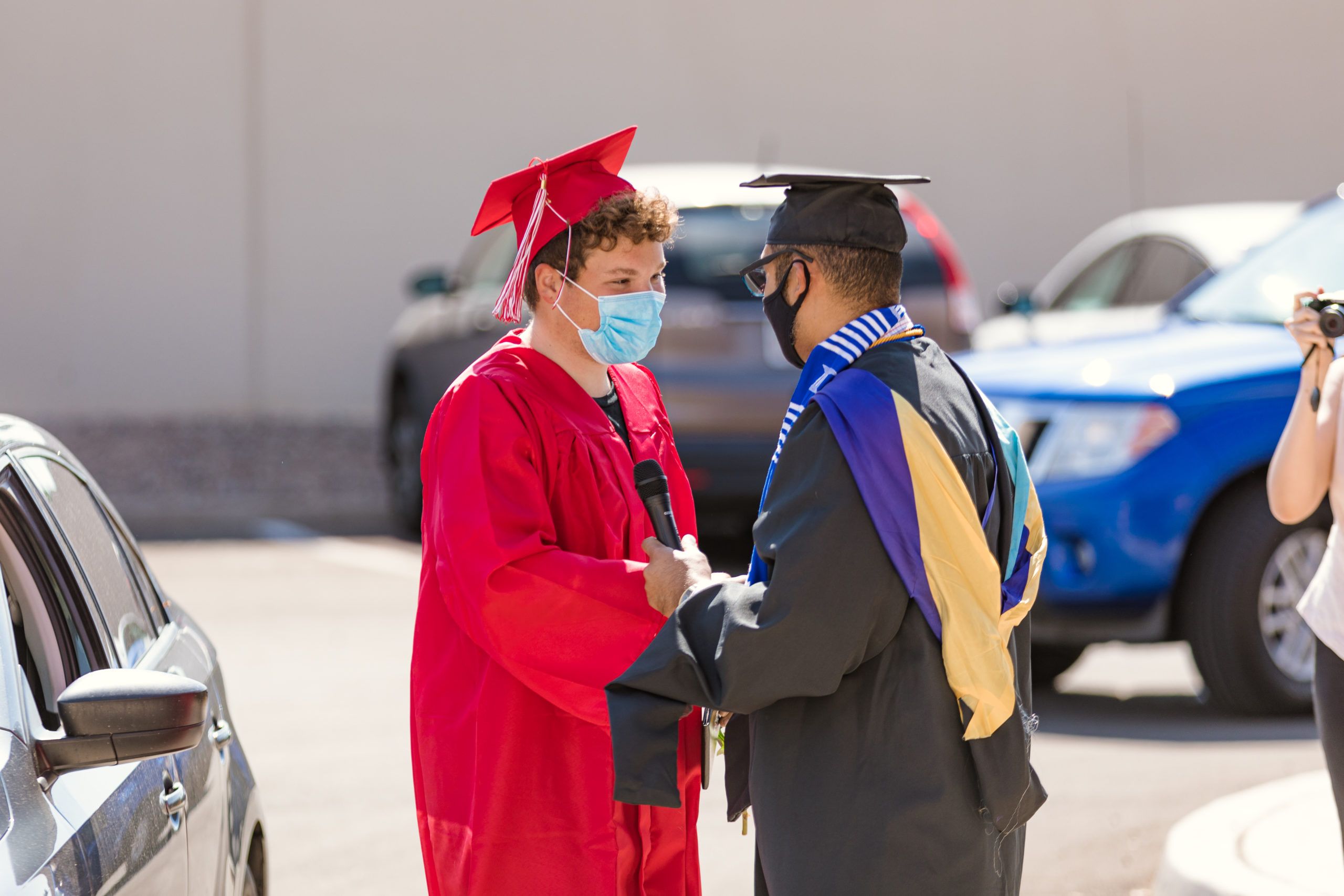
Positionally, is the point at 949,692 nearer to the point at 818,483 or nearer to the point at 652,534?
the point at 818,483

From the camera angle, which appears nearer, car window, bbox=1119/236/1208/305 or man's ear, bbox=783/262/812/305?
man's ear, bbox=783/262/812/305

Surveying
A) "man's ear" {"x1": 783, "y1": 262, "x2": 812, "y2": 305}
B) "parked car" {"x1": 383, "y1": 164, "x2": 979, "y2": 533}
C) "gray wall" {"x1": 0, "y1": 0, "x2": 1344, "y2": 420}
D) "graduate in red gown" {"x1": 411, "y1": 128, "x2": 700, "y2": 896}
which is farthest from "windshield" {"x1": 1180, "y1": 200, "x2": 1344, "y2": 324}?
"gray wall" {"x1": 0, "y1": 0, "x2": 1344, "y2": 420}

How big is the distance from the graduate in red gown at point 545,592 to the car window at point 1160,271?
7.09 meters

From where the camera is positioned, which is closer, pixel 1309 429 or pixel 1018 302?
pixel 1309 429

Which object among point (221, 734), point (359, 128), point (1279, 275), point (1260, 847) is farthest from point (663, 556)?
point (359, 128)

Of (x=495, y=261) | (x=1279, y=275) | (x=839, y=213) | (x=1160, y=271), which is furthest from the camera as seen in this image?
(x=495, y=261)

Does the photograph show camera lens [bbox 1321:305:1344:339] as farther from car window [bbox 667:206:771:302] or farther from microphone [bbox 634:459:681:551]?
car window [bbox 667:206:771:302]

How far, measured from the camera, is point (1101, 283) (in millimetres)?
10844

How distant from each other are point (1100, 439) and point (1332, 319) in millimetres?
2556

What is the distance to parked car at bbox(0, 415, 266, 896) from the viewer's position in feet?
8.42

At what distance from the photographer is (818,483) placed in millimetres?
2576

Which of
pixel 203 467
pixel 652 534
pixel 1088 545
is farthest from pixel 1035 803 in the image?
pixel 203 467

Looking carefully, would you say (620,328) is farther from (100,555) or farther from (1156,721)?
(1156,721)

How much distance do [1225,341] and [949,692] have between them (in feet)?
15.1
